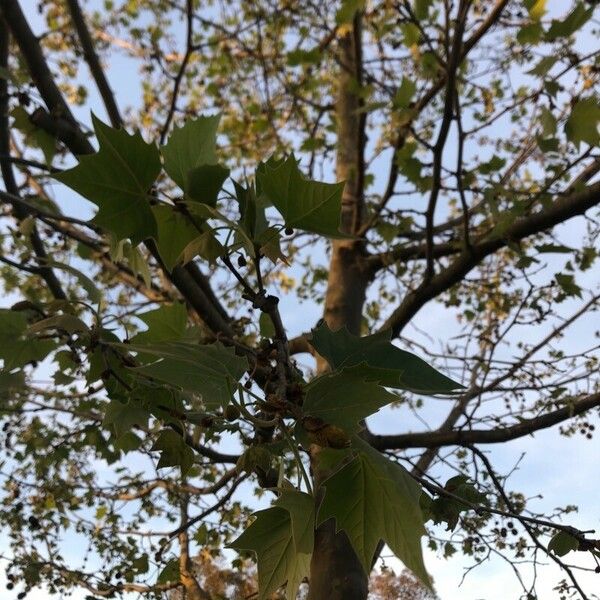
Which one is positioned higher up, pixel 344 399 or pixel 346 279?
pixel 346 279

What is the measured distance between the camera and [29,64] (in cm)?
256

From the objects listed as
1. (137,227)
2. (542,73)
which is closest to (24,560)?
(137,227)

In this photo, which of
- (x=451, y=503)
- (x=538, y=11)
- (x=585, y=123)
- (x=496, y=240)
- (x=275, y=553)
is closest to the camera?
(x=275, y=553)

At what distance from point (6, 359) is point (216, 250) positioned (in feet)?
2.33

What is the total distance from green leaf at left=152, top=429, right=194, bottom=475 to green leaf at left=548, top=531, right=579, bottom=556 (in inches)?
38.3

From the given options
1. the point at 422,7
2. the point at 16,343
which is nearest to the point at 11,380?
the point at 16,343

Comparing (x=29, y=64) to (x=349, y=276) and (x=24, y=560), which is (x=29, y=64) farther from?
(x=24, y=560)

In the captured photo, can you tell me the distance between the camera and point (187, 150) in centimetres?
115

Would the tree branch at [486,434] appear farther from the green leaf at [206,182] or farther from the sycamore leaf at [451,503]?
the green leaf at [206,182]

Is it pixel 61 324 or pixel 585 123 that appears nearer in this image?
pixel 61 324

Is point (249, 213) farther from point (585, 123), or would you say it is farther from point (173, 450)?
point (585, 123)

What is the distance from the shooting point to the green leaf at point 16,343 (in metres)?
1.46

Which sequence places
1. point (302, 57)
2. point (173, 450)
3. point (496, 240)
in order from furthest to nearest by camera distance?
point (302, 57), point (496, 240), point (173, 450)

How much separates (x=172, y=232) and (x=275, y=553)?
0.67 m
